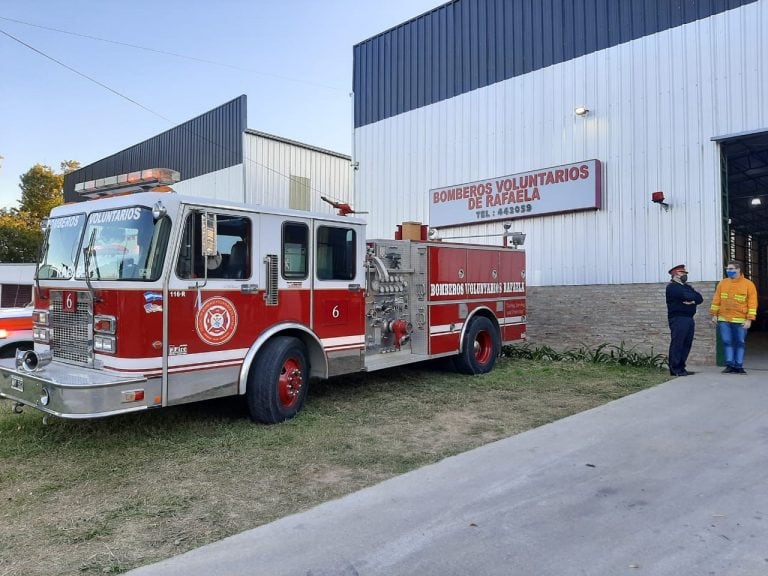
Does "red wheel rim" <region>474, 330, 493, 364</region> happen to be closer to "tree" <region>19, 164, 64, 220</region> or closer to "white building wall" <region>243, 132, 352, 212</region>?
"white building wall" <region>243, 132, 352, 212</region>

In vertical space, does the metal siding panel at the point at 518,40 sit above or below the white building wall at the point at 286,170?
above

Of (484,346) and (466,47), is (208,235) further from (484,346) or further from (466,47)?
(466,47)

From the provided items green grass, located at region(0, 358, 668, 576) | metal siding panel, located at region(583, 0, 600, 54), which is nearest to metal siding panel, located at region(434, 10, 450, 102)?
metal siding panel, located at region(583, 0, 600, 54)

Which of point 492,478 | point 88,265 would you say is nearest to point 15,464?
point 88,265

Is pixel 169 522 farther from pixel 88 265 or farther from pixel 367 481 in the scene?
pixel 88 265

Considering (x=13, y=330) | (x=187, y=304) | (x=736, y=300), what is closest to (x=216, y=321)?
(x=187, y=304)

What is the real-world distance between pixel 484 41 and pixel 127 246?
10.5 meters

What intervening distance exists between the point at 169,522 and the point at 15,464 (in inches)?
84.0

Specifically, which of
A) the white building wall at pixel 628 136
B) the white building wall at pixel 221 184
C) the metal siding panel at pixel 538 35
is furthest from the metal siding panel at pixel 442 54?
the white building wall at pixel 221 184

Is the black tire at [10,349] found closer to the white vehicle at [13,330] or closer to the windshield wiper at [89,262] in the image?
the white vehicle at [13,330]

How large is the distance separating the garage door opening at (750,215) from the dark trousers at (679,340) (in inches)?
64.9

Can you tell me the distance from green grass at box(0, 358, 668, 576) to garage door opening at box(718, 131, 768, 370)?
4383mm

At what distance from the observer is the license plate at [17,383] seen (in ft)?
17.4

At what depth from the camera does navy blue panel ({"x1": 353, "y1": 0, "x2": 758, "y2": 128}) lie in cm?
1076
